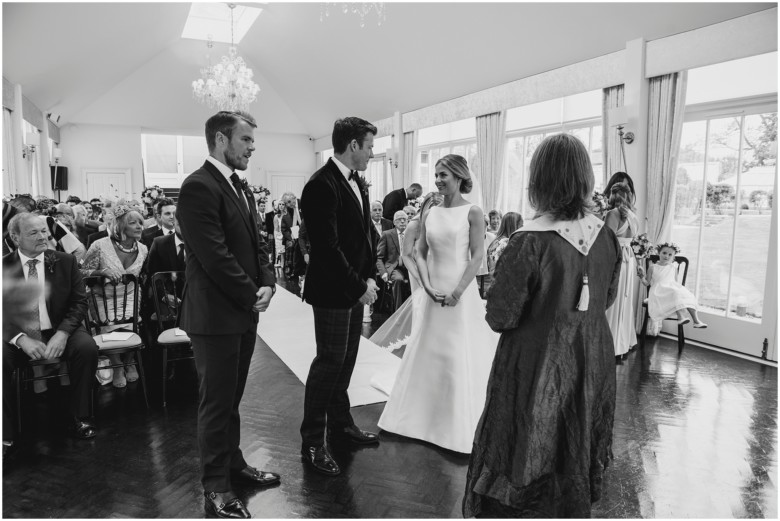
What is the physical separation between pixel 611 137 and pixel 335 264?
212 inches

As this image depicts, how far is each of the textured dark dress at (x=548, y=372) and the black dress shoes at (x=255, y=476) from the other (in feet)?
4.34

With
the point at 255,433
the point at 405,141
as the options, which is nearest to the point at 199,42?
the point at 405,141

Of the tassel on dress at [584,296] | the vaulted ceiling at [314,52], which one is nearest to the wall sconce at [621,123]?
the vaulted ceiling at [314,52]

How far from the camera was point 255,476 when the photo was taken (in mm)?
2814

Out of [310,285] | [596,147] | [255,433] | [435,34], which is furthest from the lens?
[435,34]

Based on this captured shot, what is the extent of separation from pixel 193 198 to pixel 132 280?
2222 mm

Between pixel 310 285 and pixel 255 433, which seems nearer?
pixel 310 285

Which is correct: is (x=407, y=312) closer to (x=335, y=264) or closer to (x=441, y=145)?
(x=335, y=264)

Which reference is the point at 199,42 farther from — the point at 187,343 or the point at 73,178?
the point at 187,343

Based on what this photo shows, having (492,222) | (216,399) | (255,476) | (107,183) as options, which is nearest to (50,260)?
(216,399)

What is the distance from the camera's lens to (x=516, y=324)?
194 cm

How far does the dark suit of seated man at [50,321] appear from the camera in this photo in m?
3.40

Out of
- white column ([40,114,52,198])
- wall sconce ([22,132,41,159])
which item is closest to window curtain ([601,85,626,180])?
wall sconce ([22,132,41,159])

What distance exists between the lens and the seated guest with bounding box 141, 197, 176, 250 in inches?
209
